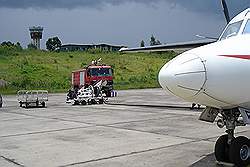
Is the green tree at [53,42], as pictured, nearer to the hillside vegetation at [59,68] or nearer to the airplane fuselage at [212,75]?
the hillside vegetation at [59,68]

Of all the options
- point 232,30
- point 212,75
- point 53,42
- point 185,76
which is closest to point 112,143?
point 232,30

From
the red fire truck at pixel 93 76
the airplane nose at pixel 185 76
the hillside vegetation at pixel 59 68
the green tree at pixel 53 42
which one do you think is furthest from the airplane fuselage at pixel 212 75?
the green tree at pixel 53 42

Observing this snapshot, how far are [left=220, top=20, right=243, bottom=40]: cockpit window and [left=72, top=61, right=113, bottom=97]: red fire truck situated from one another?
22.8 meters

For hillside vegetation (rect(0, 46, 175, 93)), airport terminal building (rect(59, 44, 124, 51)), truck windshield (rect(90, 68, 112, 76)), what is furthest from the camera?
airport terminal building (rect(59, 44, 124, 51))

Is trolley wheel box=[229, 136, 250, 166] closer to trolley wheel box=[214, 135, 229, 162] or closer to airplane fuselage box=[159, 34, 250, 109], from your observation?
trolley wheel box=[214, 135, 229, 162]

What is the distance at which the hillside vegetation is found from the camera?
51.1m

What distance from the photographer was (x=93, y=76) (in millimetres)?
30766

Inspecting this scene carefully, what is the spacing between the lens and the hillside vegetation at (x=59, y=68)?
168ft

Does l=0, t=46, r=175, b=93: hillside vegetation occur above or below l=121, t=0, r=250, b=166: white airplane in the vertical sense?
above

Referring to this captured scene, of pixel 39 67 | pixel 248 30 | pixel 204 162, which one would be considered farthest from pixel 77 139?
pixel 39 67

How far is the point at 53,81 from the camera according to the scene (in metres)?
53.3

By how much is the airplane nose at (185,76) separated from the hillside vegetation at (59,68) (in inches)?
1682

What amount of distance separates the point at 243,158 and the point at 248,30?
2118 mm

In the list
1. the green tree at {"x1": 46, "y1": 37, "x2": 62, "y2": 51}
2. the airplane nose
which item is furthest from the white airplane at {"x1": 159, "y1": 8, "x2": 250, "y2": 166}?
the green tree at {"x1": 46, "y1": 37, "x2": 62, "y2": 51}
